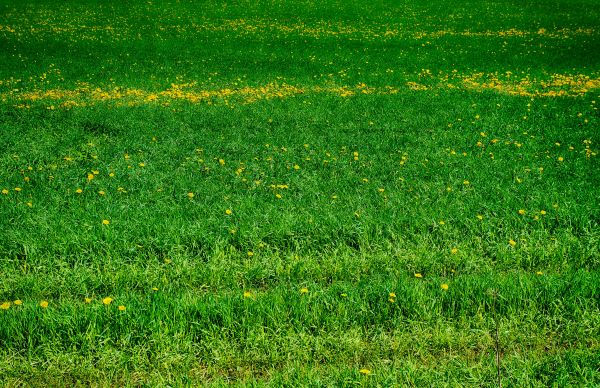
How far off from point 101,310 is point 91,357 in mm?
404

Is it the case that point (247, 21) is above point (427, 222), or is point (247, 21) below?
above

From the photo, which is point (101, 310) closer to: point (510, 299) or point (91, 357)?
point (91, 357)

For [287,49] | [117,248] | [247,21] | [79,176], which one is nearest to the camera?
[117,248]

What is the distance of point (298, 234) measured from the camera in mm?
4934

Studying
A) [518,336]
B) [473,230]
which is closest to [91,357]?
[518,336]

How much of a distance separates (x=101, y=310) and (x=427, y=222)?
3.37m

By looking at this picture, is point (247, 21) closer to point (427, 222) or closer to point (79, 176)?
point (79, 176)

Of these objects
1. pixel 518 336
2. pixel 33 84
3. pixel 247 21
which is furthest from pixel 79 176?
pixel 247 21

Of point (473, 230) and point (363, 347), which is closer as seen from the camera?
point (363, 347)

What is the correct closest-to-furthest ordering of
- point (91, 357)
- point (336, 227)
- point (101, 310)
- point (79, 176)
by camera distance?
point (91, 357) < point (101, 310) < point (336, 227) < point (79, 176)

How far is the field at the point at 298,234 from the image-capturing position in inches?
132

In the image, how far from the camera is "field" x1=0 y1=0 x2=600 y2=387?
334cm

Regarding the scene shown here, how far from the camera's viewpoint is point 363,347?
344cm

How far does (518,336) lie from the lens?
3.57 meters
